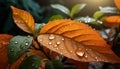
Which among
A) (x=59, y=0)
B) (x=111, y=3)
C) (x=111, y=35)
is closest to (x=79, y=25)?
(x=111, y=35)

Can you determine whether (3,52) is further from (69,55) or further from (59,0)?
(59,0)

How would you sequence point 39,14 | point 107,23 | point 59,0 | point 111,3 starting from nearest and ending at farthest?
point 107,23, point 39,14, point 59,0, point 111,3

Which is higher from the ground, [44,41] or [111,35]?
[44,41]

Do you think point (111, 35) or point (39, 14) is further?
point (39, 14)

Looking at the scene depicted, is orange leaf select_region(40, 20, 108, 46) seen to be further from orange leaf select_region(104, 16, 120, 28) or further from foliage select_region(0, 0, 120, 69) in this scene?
orange leaf select_region(104, 16, 120, 28)

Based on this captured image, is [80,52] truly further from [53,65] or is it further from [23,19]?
[23,19]

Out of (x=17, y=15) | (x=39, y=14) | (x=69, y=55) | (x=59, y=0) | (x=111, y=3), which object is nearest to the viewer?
(x=69, y=55)
